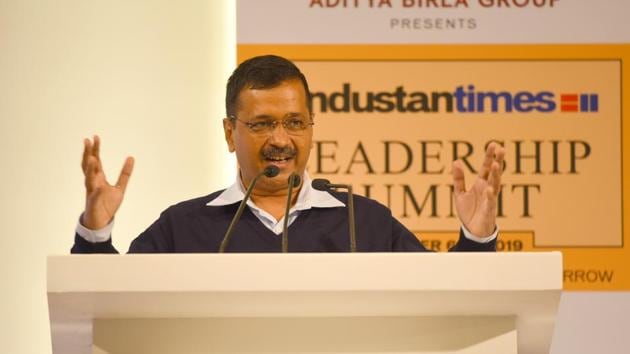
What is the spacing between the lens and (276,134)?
111 inches

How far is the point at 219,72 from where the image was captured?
4.46 m

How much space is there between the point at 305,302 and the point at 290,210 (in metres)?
1.13

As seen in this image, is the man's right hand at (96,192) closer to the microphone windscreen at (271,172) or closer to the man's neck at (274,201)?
the microphone windscreen at (271,172)

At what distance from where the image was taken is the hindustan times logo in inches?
165

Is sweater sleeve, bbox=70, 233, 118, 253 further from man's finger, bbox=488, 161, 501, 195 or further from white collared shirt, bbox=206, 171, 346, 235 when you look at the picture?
man's finger, bbox=488, 161, 501, 195

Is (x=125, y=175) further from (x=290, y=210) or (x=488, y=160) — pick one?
(x=488, y=160)

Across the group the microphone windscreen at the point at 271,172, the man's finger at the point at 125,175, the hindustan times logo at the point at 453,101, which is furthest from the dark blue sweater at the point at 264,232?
the hindustan times logo at the point at 453,101

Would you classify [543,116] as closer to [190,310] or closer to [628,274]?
[628,274]

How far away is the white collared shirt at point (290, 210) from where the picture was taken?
2828mm

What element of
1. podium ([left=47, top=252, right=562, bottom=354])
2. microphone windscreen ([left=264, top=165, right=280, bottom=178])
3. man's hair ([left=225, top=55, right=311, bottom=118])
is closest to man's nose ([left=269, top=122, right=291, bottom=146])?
man's hair ([left=225, top=55, right=311, bottom=118])

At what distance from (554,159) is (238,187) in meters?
1.78

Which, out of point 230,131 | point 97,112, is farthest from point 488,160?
point 97,112

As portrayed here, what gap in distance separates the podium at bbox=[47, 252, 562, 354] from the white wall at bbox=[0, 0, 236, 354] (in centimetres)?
259

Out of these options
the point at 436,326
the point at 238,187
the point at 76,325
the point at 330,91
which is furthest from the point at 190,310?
the point at 330,91
